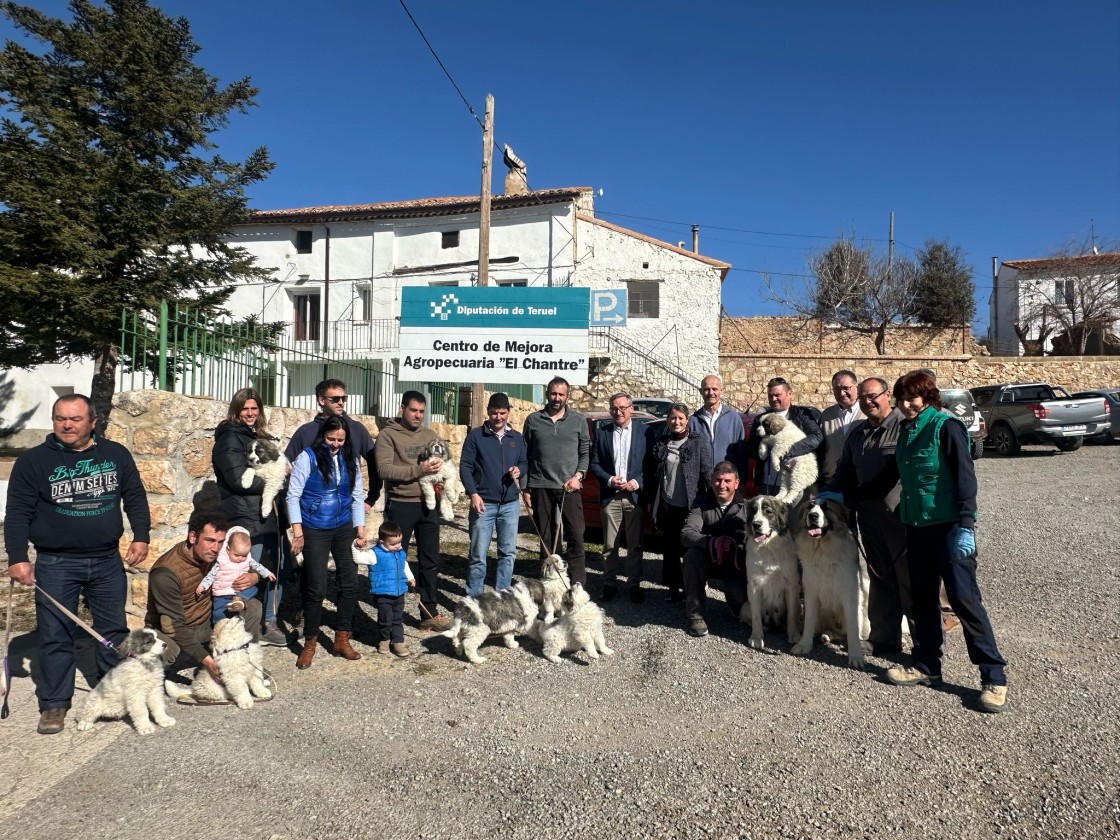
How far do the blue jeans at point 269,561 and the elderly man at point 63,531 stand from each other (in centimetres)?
100

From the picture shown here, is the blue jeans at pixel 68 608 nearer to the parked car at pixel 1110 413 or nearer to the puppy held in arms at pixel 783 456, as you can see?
the puppy held in arms at pixel 783 456

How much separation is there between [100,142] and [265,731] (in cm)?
1732

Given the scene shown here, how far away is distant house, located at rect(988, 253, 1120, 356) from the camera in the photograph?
2994 cm

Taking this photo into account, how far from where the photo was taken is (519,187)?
85.3 ft

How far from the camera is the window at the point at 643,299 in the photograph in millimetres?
23844

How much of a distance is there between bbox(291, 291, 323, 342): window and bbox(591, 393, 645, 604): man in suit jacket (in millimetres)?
22764

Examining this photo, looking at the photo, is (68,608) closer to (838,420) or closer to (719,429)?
(719,429)

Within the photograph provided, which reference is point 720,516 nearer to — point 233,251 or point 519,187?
point 233,251

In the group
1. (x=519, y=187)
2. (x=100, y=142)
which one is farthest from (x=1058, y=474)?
(x=100, y=142)

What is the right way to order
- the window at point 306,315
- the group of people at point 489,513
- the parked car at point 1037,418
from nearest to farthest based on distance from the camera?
the group of people at point 489,513 → the parked car at point 1037,418 → the window at point 306,315

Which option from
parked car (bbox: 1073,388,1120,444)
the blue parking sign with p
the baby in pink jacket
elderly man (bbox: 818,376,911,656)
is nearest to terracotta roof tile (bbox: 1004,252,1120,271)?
parked car (bbox: 1073,388,1120,444)

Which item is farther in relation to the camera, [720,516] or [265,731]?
[720,516]

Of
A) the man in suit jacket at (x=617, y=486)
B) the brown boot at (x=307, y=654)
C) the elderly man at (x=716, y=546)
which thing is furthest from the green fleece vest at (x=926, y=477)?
the brown boot at (x=307, y=654)

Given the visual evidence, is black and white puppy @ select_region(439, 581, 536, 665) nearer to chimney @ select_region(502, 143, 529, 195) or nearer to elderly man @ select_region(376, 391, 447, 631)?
elderly man @ select_region(376, 391, 447, 631)
